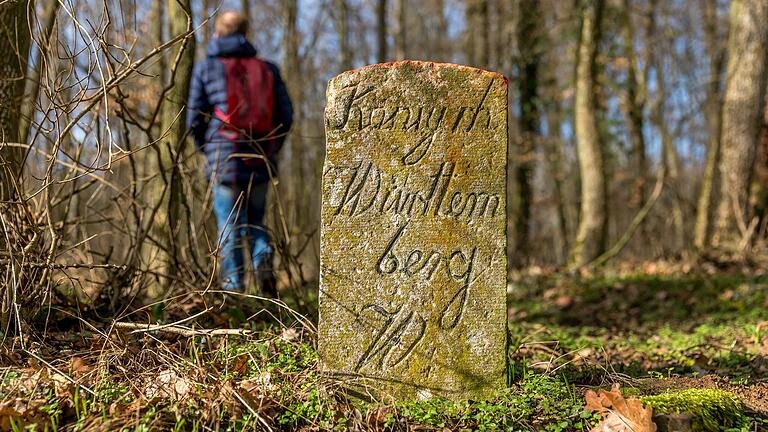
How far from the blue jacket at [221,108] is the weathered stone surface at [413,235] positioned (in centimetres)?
184

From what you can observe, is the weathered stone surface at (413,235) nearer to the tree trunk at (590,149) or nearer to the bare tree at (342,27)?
the tree trunk at (590,149)

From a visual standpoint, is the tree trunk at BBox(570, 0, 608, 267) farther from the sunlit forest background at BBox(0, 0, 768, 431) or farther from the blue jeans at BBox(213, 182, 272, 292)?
the blue jeans at BBox(213, 182, 272, 292)

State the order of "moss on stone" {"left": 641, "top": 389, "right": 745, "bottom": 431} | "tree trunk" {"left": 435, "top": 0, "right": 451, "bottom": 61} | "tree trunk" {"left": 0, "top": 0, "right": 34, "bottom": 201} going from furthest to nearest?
"tree trunk" {"left": 435, "top": 0, "right": 451, "bottom": 61} → "tree trunk" {"left": 0, "top": 0, "right": 34, "bottom": 201} → "moss on stone" {"left": 641, "top": 389, "right": 745, "bottom": 431}

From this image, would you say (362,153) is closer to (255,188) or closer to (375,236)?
(375,236)

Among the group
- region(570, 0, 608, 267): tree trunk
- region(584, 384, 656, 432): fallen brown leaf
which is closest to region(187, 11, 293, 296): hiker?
region(584, 384, 656, 432): fallen brown leaf

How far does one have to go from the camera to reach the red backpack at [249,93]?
4.89 metres

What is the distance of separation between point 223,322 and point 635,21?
19331 millimetres

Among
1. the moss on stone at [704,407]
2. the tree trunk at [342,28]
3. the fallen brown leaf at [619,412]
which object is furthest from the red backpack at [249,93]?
the tree trunk at [342,28]

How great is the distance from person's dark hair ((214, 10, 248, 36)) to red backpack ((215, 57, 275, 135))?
21 centimetres

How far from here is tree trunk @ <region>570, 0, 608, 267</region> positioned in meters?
8.65

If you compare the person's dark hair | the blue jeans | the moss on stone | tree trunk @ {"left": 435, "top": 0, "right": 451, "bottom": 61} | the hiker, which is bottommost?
the moss on stone

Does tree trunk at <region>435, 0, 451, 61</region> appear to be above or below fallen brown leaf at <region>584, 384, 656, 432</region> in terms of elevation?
above

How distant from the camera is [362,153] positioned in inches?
119

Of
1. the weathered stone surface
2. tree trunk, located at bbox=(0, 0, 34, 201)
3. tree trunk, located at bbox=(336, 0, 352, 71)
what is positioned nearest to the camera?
the weathered stone surface
